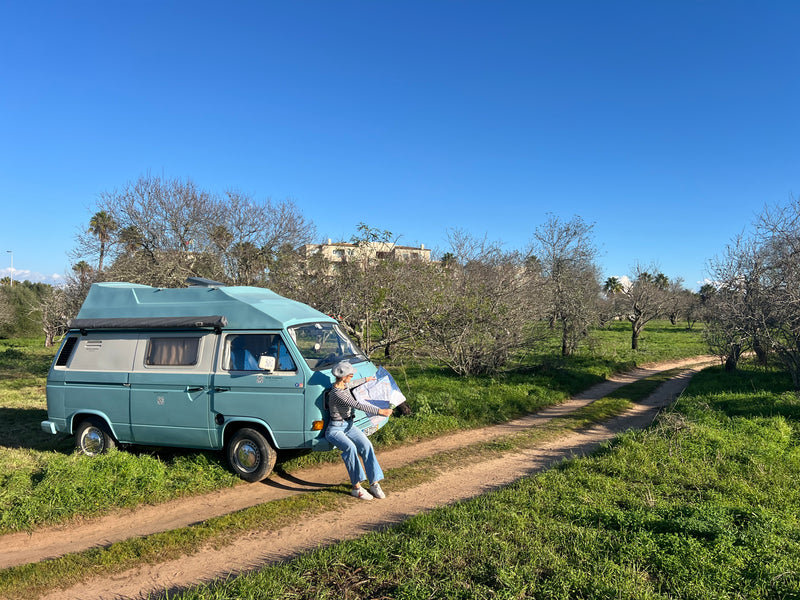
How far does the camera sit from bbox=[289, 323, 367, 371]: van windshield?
7250 mm

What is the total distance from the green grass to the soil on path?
59cm

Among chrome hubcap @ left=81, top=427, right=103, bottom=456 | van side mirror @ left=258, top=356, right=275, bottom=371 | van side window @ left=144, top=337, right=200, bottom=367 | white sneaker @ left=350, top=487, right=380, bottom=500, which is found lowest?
white sneaker @ left=350, top=487, right=380, bottom=500

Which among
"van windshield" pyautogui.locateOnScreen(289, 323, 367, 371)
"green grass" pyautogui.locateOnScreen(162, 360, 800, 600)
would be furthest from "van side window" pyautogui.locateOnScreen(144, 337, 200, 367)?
"green grass" pyautogui.locateOnScreen(162, 360, 800, 600)

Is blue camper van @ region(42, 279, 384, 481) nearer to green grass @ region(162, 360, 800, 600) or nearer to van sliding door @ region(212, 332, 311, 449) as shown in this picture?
van sliding door @ region(212, 332, 311, 449)

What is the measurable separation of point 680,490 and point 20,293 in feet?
189

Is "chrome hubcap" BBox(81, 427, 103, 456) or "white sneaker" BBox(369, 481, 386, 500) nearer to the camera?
"white sneaker" BBox(369, 481, 386, 500)

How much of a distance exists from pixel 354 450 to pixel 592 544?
3085mm

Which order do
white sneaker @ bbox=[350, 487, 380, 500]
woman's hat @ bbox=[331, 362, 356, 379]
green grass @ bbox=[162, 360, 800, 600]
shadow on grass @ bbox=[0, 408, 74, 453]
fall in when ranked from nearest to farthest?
green grass @ bbox=[162, 360, 800, 600], white sneaker @ bbox=[350, 487, 380, 500], woman's hat @ bbox=[331, 362, 356, 379], shadow on grass @ bbox=[0, 408, 74, 453]

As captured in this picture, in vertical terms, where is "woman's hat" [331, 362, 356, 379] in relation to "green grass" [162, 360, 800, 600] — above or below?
above

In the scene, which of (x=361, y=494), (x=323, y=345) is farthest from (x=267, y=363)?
(x=361, y=494)

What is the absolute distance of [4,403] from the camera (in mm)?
13109

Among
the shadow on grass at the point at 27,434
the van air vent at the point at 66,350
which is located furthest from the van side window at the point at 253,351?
the shadow on grass at the point at 27,434

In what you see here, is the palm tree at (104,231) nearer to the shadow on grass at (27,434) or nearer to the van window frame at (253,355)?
the shadow on grass at (27,434)

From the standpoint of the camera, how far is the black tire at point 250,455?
6973 mm
